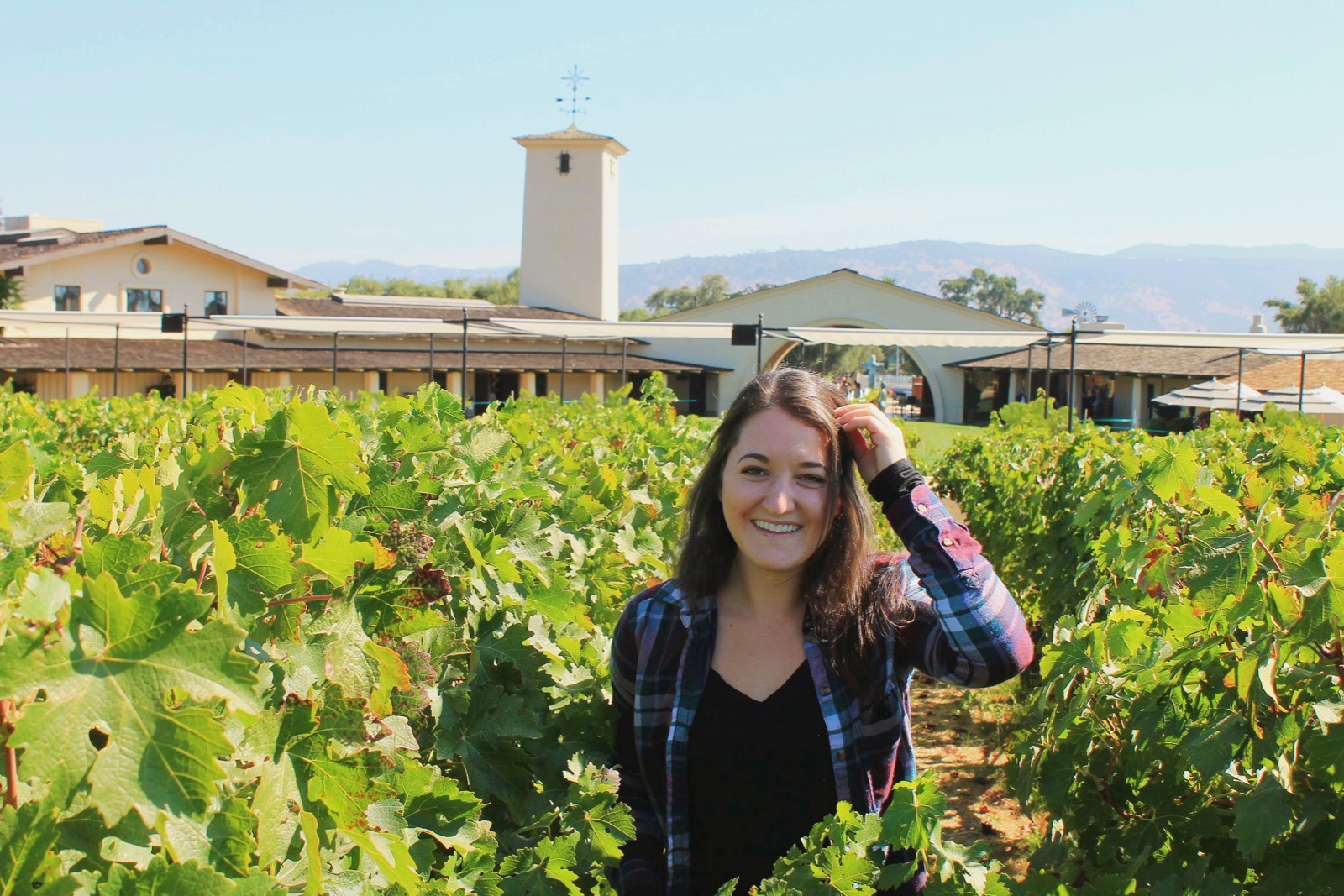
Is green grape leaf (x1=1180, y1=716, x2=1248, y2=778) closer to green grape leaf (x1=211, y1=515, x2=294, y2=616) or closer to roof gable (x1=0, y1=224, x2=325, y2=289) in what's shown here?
green grape leaf (x1=211, y1=515, x2=294, y2=616)

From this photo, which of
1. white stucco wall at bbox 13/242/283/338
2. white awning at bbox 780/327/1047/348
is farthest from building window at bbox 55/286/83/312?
white awning at bbox 780/327/1047/348

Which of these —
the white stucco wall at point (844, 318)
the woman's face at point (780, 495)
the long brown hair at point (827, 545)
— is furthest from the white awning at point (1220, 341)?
the white stucco wall at point (844, 318)

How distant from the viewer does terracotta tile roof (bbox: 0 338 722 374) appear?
27.3 m

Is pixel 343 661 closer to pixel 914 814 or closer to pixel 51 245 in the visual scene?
pixel 914 814

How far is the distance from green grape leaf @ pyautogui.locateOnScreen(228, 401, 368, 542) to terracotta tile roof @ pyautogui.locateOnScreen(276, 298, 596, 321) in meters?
37.3

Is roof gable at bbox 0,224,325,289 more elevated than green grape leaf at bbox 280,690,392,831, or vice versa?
roof gable at bbox 0,224,325,289

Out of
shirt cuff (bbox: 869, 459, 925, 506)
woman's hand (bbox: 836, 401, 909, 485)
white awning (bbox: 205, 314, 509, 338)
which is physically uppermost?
white awning (bbox: 205, 314, 509, 338)

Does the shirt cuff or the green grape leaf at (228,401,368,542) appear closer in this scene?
the green grape leaf at (228,401,368,542)

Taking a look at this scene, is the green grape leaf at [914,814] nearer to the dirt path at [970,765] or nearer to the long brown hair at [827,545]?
the long brown hair at [827,545]

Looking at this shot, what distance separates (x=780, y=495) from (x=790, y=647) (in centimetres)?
34

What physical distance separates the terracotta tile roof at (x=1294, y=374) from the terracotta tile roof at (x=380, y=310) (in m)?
23.9

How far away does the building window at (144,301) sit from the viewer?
113 ft

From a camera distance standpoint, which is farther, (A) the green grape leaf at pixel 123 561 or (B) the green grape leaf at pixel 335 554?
(B) the green grape leaf at pixel 335 554

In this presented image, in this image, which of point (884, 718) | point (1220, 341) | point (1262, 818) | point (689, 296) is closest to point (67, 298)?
point (1220, 341)
